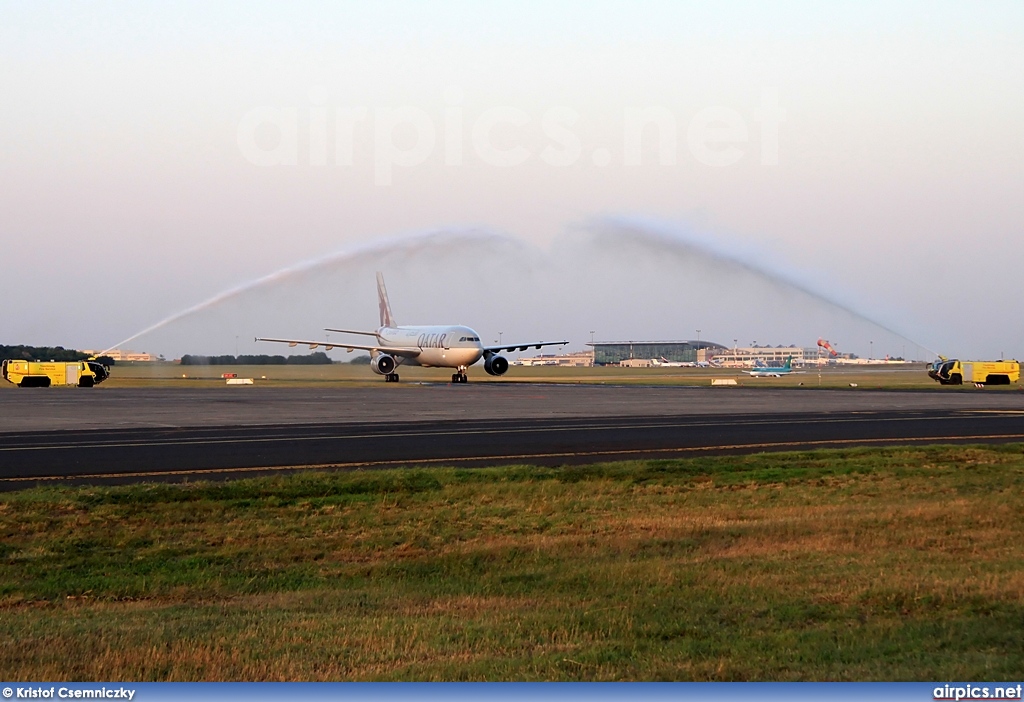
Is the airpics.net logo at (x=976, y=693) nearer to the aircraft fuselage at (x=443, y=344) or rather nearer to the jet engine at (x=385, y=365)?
the aircraft fuselage at (x=443, y=344)

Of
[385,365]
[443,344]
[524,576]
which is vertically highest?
[443,344]

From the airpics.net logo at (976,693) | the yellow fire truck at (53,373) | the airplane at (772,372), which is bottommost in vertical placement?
the airplane at (772,372)

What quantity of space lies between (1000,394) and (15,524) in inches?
2460

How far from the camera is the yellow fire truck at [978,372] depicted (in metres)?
83.6

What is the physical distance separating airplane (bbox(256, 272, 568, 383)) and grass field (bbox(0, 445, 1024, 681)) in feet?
209

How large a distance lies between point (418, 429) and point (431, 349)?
179ft

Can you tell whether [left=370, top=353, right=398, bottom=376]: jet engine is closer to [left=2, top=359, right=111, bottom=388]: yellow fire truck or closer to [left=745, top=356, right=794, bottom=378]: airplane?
[left=2, top=359, right=111, bottom=388]: yellow fire truck

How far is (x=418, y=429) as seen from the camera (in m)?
35.1

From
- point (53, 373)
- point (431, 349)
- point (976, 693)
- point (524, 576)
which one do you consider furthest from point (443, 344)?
point (976, 693)

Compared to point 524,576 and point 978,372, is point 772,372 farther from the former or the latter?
point 524,576

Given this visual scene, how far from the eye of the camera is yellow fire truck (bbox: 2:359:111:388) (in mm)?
77500

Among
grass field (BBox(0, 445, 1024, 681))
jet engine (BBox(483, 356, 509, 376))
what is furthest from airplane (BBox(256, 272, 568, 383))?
grass field (BBox(0, 445, 1024, 681))

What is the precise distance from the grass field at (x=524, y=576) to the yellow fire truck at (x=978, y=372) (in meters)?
65.2

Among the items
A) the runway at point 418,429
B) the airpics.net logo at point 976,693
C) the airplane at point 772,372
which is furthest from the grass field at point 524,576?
the airplane at point 772,372
